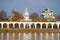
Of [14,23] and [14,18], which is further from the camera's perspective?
[14,18]

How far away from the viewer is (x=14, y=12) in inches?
2655

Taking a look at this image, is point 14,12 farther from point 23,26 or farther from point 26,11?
point 23,26

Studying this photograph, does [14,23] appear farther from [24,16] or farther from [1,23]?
[24,16]

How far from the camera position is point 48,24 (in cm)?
6125

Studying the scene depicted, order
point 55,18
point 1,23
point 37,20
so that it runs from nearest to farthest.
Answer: point 1,23 < point 37,20 < point 55,18

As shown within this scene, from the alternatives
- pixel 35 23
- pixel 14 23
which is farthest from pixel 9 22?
pixel 35 23

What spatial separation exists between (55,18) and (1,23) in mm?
13711

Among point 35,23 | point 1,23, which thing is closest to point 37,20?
point 35,23

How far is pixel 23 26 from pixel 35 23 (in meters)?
2.46

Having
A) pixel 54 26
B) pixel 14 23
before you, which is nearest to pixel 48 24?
pixel 54 26

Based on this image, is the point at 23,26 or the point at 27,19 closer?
the point at 23,26

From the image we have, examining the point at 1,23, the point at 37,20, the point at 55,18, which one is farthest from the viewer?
the point at 55,18

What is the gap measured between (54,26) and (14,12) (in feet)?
37.1

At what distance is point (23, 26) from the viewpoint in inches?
2354
